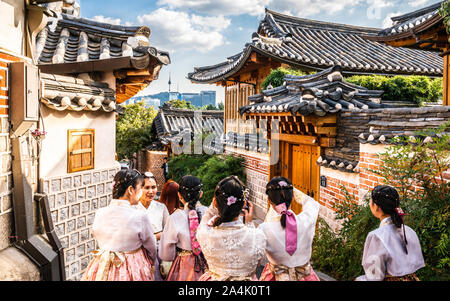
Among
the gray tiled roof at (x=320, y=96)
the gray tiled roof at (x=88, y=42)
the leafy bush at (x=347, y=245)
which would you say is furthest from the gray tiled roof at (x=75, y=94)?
the leafy bush at (x=347, y=245)

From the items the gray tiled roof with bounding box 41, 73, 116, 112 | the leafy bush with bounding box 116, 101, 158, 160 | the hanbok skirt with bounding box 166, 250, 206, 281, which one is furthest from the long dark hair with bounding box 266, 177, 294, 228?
the leafy bush with bounding box 116, 101, 158, 160

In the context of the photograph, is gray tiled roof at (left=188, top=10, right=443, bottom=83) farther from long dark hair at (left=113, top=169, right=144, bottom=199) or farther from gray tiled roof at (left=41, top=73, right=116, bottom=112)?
long dark hair at (left=113, top=169, right=144, bottom=199)

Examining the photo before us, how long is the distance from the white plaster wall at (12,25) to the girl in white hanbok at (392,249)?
403 centimetres

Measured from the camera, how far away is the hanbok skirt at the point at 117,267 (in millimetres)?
3041

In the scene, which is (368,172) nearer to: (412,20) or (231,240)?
(231,240)

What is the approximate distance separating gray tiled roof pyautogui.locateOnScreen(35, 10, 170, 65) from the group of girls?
2802 millimetres

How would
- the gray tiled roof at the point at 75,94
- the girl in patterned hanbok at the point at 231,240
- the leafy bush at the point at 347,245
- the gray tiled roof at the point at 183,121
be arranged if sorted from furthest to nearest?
the gray tiled roof at the point at 183,121
the gray tiled roof at the point at 75,94
the leafy bush at the point at 347,245
the girl in patterned hanbok at the point at 231,240

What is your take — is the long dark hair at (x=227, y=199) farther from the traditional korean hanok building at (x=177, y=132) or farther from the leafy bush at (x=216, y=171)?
the traditional korean hanok building at (x=177, y=132)

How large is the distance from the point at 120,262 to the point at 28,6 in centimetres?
315

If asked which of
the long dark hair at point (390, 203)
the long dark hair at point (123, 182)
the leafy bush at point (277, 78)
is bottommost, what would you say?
the long dark hair at point (390, 203)

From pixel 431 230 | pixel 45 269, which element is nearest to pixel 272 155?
pixel 431 230

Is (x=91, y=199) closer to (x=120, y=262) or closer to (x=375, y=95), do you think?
(x=120, y=262)

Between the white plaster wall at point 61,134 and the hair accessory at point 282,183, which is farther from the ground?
the white plaster wall at point 61,134

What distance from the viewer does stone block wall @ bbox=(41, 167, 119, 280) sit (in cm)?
485
